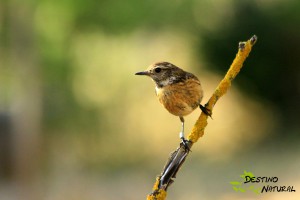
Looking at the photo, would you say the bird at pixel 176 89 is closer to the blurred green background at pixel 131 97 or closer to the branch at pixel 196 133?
the branch at pixel 196 133

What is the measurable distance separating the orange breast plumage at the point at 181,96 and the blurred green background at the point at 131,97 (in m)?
9.17

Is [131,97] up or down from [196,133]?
up

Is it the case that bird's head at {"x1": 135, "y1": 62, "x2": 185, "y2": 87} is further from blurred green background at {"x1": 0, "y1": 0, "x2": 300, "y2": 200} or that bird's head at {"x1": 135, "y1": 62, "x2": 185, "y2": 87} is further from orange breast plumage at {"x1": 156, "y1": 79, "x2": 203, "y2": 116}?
blurred green background at {"x1": 0, "y1": 0, "x2": 300, "y2": 200}

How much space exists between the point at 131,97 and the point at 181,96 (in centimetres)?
1342

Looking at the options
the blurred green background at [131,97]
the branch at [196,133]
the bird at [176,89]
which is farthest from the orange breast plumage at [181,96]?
the blurred green background at [131,97]

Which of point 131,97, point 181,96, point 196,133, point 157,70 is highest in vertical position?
point 131,97

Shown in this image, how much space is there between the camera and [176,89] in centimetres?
256

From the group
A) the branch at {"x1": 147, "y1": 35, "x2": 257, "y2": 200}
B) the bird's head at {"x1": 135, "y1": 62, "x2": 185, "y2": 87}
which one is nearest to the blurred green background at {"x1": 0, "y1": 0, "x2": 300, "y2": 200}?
the bird's head at {"x1": 135, "y1": 62, "x2": 185, "y2": 87}

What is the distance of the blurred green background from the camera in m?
12.9

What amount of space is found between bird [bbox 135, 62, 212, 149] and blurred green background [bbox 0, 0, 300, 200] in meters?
9.12

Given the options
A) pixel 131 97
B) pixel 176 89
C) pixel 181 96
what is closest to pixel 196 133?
pixel 181 96

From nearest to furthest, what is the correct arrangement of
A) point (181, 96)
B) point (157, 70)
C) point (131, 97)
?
point (181, 96)
point (157, 70)
point (131, 97)

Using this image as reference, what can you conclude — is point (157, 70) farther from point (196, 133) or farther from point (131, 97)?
point (131, 97)

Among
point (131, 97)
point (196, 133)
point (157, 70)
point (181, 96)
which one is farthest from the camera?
point (131, 97)
